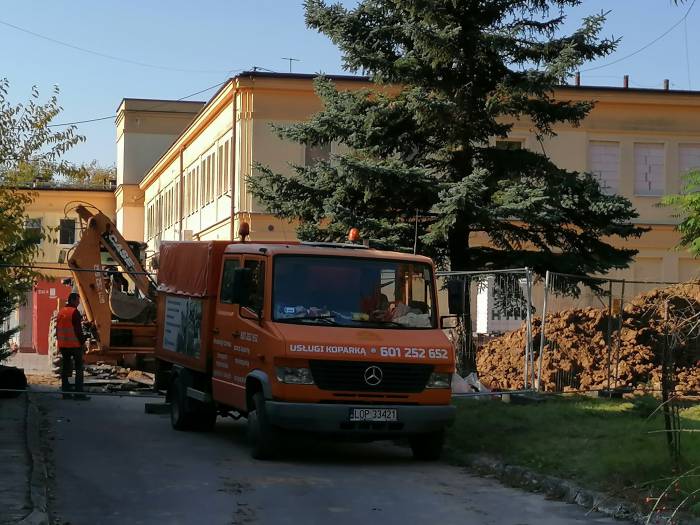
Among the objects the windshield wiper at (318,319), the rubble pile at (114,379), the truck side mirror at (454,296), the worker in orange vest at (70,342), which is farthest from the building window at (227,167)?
the windshield wiper at (318,319)

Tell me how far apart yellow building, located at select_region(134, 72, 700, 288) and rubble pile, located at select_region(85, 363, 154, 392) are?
10.3 m

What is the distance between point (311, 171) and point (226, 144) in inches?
808

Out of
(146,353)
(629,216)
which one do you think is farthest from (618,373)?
(146,353)

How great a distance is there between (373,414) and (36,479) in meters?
3.86

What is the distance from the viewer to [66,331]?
839 inches

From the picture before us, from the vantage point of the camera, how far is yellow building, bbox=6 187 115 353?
17397 mm

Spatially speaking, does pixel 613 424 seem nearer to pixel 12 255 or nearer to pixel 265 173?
pixel 12 255

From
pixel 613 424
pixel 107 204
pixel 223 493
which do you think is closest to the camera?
pixel 223 493

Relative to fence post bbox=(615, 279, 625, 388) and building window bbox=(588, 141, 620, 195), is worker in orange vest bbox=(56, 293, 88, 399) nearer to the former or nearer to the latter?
fence post bbox=(615, 279, 625, 388)

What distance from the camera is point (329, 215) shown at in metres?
22.1

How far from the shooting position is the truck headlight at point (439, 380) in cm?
1356

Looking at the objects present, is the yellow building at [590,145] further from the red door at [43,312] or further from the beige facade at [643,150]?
the red door at [43,312]

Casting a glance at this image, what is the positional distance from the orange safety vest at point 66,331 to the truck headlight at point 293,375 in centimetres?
921

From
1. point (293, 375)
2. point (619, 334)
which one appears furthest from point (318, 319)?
point (619, 334)
